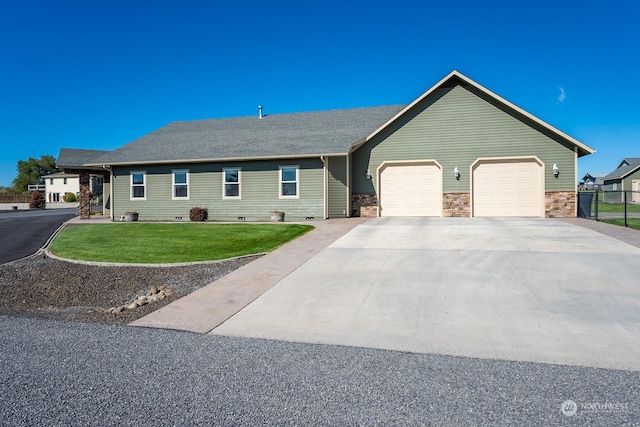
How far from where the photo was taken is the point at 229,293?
Answer: 7.20 meters

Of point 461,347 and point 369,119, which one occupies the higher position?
point 369,119

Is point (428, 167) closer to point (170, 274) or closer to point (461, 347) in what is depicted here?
point (170, 274)

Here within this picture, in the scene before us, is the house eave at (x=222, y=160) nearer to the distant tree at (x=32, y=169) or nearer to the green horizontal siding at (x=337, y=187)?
the green horizontal siding at (x=337, y=187)

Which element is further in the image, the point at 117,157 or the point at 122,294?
the point at 117,157

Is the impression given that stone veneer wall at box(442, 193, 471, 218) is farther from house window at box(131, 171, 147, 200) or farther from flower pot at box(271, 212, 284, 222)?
house window at box(131, 171, 147, 200)

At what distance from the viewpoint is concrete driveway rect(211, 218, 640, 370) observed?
4.82m

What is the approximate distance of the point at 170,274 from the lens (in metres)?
9.17

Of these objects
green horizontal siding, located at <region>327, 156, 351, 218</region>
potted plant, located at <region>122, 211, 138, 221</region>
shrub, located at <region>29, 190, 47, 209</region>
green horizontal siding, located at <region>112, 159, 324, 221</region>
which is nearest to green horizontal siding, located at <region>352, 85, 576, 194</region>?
green horizontal siding, located at <region>327, 156, 351, 218</region>

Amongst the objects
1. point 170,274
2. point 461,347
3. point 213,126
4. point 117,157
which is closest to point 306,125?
point 213,126

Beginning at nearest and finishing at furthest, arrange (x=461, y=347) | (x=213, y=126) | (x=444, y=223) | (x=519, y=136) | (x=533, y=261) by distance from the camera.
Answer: (x=461, y=347) < (x=533, y=261) < (x=444, y=223) < (x=519, y=136) < (x=213, y=126)

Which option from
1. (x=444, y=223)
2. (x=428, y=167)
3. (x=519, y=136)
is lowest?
(x=444, y=223)

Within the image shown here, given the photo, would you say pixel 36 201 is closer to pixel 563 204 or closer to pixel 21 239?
pixel 21 239

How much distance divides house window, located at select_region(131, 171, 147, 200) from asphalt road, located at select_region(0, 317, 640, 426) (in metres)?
17.7

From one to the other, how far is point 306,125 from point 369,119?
3.53 metres
